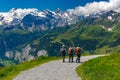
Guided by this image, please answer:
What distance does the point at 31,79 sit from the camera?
33469 mm

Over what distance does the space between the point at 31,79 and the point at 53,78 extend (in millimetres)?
2338

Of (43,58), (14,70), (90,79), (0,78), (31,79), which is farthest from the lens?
(43,58)

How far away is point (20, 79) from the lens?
34.3m

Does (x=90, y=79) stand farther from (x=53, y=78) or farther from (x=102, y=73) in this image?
(x=53, y=78)

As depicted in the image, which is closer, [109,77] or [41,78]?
[109,77]

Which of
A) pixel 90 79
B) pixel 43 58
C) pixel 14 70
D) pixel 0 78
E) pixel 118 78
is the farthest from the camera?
pixel 43 58

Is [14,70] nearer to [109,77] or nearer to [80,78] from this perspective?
[80,78]

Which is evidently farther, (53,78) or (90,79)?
(53,78)

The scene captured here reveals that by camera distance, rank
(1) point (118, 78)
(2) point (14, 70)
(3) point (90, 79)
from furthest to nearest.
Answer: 1. (2) point (14, 70)
2. (3) point (90, 79)
3. (1) point (118, 78)

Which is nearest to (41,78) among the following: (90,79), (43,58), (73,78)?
(73,78)

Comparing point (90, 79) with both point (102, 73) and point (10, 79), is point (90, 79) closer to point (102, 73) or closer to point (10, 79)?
point (102, 73)

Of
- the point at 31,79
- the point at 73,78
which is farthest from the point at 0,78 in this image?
the point at 73,78

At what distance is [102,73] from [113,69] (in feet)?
10.1

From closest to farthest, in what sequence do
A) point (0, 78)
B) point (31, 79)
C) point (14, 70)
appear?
point (31, 79)
point (0, 78)
point (14, 70)
